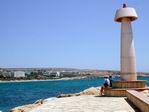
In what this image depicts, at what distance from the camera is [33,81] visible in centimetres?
19612

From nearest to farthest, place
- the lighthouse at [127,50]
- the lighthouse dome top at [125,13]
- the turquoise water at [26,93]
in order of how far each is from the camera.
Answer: the lighthouse dome top at [125,13] → the lighthouse at [127,50] → the turquoise water at [26,93]

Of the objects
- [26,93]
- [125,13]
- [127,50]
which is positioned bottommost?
[26,93]

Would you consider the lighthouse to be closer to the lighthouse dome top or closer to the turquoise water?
the lighthouse dome top

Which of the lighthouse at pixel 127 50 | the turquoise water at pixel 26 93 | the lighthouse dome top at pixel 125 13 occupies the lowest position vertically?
the turquoise water at pixel 26 93

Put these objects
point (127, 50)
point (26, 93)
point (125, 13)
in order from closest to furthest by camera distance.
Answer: point (125, 13) → point (127, 50) → point (26, 93)

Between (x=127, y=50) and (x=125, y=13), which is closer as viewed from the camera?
(x=125, y=13)

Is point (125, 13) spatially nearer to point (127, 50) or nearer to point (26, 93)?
point (127, 50)

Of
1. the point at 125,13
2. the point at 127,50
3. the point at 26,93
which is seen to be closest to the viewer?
the point at 125,13

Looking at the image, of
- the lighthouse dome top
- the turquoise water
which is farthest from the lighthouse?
the turquoise water

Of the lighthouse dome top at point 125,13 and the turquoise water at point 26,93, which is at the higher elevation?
the lighthouse dome top at point 125,13

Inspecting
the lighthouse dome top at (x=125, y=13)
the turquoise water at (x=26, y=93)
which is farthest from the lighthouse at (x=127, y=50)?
the turquoise water at (x=26, y=93)

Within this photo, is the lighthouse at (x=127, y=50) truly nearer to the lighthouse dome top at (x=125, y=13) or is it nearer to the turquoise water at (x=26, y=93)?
the lighthouse dome top at (x=125, y=13)

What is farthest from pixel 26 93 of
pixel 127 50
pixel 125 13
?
pixel 125 13

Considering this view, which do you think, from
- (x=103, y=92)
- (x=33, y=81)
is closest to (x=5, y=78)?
(x=33, y=81)
